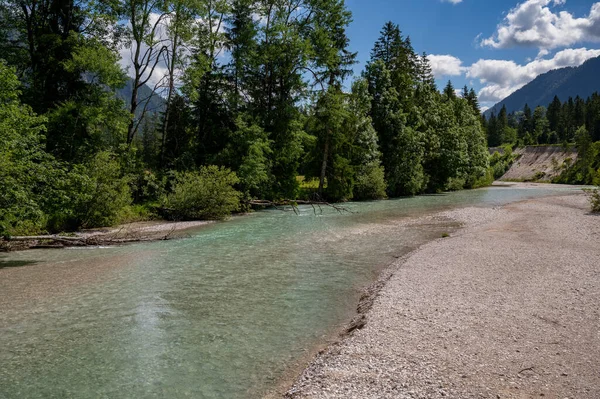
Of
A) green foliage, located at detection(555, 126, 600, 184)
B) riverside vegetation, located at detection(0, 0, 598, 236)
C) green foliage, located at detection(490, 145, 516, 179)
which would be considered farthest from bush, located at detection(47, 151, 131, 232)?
green foliage, located at detection(490, 145, 516, 179)

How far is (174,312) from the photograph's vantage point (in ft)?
34.4

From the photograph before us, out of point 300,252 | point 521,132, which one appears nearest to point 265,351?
point 300,252

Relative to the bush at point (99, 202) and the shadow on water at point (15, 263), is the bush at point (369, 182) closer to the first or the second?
the bush at point (99, 202)

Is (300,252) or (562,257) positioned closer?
(562,257)

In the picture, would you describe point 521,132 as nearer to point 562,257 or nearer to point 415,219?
point 415,219

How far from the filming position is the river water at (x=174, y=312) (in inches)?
282

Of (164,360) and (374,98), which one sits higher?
(374,98)

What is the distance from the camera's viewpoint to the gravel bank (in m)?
6.42

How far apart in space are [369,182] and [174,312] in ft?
125

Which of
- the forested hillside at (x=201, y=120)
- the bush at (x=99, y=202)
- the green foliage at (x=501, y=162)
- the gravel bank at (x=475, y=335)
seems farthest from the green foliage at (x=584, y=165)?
the bush at (x=99, y=202)

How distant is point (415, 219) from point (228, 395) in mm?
25758

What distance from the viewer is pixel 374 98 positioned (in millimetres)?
52750

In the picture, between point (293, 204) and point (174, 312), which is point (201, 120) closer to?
point (293, 204)

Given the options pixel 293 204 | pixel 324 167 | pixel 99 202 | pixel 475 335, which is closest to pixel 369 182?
pixel 324 167
